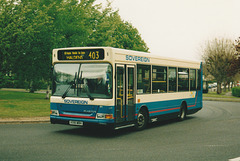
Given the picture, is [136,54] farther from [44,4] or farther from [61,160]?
[44,4]

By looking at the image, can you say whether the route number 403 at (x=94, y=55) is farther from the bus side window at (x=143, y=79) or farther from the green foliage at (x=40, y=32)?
the green foliage at (x=40, y=32)

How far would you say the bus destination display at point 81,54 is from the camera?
9906 millimetres

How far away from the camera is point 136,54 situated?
11.2 metres

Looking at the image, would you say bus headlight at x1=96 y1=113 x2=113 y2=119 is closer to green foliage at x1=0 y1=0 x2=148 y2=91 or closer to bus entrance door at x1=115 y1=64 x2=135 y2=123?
bus entrance door at x1=115 y1=64 x2=135 y2=123

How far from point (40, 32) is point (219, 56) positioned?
34.5 m

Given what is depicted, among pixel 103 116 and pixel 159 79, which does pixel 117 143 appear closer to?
pixel 103 116

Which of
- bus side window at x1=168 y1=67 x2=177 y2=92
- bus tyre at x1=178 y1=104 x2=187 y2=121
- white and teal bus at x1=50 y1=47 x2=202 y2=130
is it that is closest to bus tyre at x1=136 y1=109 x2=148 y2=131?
white and teal bus at x1=50 y1=47 x2=202 y2=130

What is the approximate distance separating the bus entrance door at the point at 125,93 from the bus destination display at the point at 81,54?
715 millimetres

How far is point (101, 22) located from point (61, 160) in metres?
22.9

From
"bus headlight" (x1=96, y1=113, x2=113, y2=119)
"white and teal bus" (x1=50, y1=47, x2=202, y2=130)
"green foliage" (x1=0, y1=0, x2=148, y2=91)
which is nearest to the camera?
"bus headlight" (x1=96, y1=113, x2=113, y2=119)

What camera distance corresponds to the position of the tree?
2010 inches

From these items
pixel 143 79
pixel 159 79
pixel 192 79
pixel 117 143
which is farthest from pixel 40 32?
pixel 117 143

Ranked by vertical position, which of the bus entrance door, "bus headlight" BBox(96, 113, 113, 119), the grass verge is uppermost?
the bus entrance door

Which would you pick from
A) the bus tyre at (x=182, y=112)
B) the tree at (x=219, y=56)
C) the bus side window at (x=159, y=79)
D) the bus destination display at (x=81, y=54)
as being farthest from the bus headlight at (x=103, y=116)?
the tree at (x=219, y=56)
